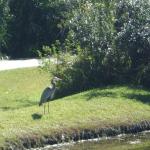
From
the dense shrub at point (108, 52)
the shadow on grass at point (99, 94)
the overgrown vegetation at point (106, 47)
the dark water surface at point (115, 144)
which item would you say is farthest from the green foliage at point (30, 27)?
the dark water surface at point (115, 144)

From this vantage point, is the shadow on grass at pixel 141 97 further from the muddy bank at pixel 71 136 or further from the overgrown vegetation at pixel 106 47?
the muddy bank at pixel 71 136

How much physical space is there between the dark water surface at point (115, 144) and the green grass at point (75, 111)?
564 mm

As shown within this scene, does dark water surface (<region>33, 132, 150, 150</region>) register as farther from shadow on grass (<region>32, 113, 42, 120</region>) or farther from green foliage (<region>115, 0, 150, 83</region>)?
green foliage (<region>115, 0, 150, 83</region>)

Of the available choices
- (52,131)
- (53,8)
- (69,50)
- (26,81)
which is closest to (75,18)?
(69,50)

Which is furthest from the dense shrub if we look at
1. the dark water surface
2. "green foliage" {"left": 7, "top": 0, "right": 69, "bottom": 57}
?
"green foliage" {"left": 7, "top": 0, "right": 69, "bottom": 57}

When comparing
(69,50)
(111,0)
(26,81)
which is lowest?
(26,81)

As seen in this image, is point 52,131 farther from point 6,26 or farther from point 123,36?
point 6,26

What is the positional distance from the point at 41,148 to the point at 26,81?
1040 cm

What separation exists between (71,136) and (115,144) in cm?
130

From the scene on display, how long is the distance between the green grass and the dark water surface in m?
0.56

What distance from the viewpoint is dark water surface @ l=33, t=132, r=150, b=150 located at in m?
18.4

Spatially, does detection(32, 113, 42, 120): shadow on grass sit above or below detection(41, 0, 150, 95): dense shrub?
below

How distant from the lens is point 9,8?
40969 millimetres

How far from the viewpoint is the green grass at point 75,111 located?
62.4ft
